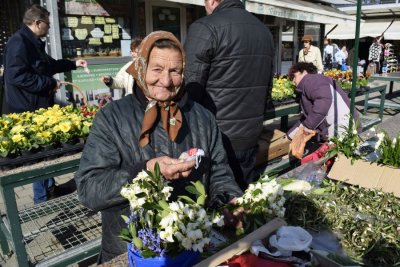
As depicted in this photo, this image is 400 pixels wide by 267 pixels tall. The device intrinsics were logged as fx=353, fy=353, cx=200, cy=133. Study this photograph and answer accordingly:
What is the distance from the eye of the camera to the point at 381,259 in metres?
1.34

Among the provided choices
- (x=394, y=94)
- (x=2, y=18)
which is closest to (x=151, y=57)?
(x=2, y=18)

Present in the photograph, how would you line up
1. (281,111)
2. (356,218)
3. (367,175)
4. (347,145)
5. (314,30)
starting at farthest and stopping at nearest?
(314,30) → (281,111) → (347,145) → (367,175) → (356,218)

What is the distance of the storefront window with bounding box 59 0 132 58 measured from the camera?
5.53 metres

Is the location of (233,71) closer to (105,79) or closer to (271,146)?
(271,146)

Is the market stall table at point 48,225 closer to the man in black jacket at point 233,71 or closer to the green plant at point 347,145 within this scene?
the man in black jacket at point 233,71

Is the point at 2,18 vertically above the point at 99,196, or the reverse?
the point at 2,18

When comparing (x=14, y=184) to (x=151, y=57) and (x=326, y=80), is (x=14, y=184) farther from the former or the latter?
(x=326, y=80)

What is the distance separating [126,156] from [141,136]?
Answer: 11 centimetres

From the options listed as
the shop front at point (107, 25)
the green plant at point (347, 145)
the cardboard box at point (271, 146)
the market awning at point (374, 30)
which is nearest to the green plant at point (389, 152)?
the green plant at point (347, 145)

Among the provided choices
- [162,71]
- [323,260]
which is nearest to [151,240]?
[323,260]

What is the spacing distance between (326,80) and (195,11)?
4721 mm

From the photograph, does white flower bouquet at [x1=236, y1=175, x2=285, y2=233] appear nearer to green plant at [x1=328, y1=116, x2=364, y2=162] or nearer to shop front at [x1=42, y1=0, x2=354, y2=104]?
green plant at [x1=328, y1=116, x2=364, y2=162]

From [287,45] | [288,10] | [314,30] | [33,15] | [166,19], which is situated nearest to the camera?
[33,15]

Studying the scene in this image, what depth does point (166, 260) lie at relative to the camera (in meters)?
1.03
